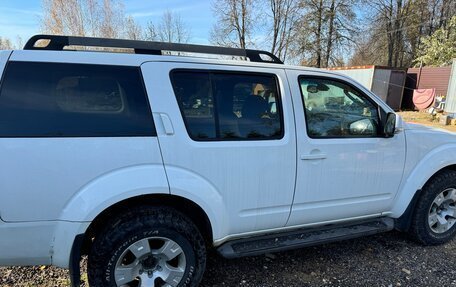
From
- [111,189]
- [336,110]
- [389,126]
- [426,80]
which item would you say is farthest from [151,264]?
[426,80]

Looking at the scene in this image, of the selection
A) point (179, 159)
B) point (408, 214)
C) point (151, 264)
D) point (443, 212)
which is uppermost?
point (179, 159)

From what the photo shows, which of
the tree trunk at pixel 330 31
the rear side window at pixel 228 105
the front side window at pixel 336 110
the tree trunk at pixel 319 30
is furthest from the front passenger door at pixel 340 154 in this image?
the tree trunk at pixel 330 31

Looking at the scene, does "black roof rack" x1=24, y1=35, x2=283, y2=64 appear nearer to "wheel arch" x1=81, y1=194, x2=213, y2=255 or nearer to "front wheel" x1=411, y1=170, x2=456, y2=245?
"wheel arch" x1=81, y1=194, x2=213, y2=255

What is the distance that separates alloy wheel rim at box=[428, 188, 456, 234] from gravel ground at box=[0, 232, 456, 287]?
22cm

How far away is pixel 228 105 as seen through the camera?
273cm

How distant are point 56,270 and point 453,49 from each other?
28270 millimetres

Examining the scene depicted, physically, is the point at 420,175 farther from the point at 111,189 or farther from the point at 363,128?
the point at 111,189

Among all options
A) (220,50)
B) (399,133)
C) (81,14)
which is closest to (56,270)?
(220,50)

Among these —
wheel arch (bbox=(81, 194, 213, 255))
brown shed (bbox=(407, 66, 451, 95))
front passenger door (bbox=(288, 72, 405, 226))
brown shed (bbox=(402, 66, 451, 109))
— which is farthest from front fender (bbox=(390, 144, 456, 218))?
brown shed (bbox=(402, 66, 451, 109))

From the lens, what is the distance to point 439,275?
3229 mm

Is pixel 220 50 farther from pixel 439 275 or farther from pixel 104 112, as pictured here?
pixel 439 275

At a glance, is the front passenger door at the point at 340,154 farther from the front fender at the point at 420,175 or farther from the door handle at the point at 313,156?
the front fender at the point at 420,175

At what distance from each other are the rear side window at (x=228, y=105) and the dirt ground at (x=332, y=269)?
133 cm

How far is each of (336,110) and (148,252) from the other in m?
2.04
